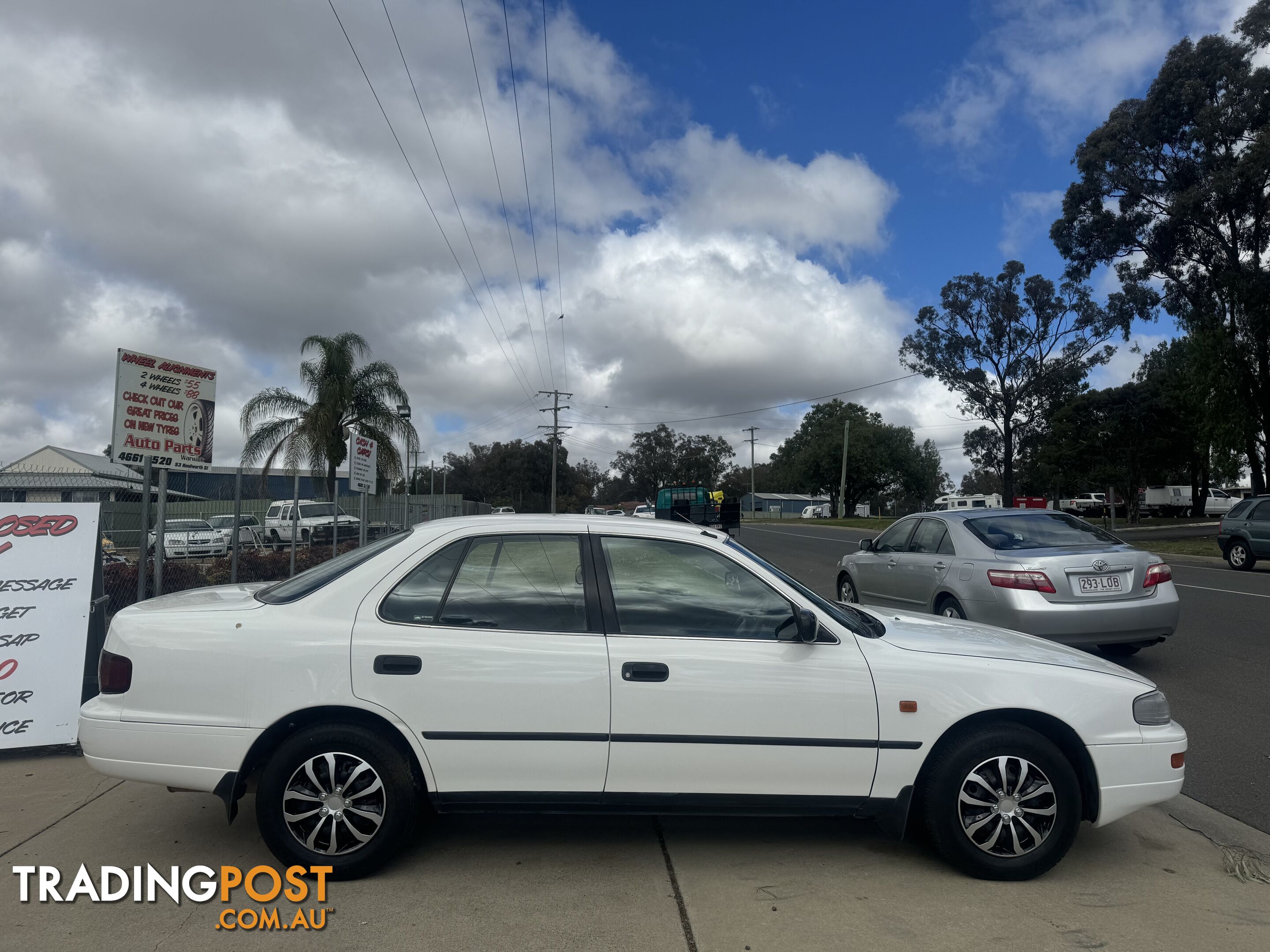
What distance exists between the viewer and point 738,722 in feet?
12.1

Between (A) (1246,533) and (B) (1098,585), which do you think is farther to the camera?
(A) (1246,533)

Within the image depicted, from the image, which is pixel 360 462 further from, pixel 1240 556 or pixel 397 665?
pixel 1240 556

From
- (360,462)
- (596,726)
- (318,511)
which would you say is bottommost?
(596,726)

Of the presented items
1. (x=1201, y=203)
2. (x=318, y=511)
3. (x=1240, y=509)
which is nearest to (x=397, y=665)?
(x=1240, y=509)

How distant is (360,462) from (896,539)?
32.1ft

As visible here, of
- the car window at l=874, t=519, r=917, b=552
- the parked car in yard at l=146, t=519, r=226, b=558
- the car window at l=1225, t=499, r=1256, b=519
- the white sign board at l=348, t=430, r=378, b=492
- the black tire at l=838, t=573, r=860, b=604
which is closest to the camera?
the car window at l=874, t=519, r=917, b=552

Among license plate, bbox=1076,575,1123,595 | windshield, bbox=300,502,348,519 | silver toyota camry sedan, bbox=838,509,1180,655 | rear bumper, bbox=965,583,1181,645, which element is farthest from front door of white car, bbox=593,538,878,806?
windshield, bbox=300,502,348,519

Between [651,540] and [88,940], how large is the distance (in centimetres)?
262

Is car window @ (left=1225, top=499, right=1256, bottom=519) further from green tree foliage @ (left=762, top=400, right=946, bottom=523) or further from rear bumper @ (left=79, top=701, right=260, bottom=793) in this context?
green tree foliage @ (left=762, top=400, right=946, bottom=523)

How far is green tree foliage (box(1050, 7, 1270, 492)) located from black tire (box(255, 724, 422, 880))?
93.3 feet

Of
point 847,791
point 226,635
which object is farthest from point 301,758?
point 847,791

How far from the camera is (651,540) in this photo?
13.3 ft

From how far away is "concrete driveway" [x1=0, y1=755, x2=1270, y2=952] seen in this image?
3.27m

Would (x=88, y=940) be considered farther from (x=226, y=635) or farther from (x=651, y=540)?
(x=651, y=540)
